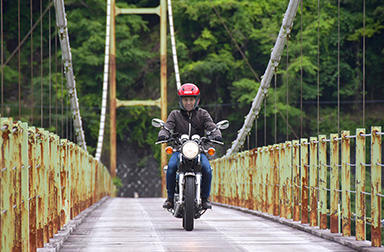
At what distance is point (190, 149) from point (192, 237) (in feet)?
2.54

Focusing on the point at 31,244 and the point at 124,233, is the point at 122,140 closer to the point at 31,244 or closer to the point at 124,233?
the point at 124,233

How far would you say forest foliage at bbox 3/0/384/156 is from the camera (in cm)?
3030

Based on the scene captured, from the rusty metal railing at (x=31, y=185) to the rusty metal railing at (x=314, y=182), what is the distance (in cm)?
206

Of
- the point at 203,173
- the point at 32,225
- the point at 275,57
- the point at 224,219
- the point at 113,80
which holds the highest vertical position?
the point at 113,80

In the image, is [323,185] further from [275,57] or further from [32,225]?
[275,57]

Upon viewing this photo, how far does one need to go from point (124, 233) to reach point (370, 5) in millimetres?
22430

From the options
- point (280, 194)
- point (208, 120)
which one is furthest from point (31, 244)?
point (280, 194)

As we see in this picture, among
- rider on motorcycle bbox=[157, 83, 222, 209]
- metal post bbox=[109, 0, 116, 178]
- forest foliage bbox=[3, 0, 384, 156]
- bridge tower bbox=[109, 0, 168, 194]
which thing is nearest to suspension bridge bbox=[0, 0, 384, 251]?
rider on motorcycle bbox=[157, 83, 222, 209]

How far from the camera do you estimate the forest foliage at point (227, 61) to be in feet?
99.4

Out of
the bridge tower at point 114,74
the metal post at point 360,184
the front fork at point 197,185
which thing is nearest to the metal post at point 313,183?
the front fork at point 197,185

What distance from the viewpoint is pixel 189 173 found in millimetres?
7531

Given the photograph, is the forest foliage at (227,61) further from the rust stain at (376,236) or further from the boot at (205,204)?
the rust stain at (376,236)

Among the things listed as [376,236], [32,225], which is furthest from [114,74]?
[32,225]

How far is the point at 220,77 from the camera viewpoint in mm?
32469
